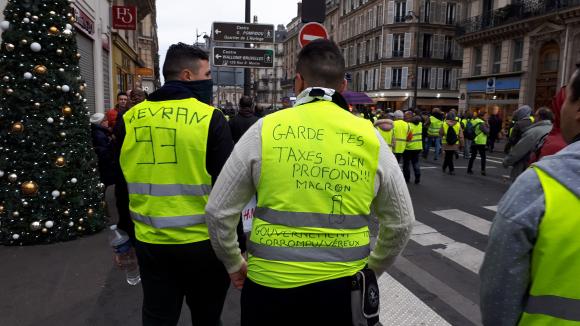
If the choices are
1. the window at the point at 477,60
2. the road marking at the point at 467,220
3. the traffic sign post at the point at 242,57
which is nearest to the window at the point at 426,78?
the window at the point at 477,60

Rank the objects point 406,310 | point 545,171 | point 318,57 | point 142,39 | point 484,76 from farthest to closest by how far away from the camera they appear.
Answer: point 142,39 → point 484,76 → point 406,310 → point 318,57 → point 545,171

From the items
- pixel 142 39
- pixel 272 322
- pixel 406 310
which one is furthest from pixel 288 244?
pixel 142 39

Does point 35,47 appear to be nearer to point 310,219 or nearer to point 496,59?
point 310,219

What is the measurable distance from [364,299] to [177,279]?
1.12m

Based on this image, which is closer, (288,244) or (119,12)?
(288,244)

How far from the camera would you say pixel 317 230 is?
1.65 m

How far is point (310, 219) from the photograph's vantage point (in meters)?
1.65

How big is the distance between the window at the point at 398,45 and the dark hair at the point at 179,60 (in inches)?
1773

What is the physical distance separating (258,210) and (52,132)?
14.6ft

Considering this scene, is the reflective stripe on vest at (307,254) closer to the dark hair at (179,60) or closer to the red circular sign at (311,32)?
the dark hair at (179,60)

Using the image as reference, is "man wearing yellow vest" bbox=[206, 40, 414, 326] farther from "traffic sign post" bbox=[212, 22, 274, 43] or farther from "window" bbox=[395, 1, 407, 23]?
"window" bbox=[395, 1, 407, 23]

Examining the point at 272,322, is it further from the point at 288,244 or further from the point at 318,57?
the point at 318,57

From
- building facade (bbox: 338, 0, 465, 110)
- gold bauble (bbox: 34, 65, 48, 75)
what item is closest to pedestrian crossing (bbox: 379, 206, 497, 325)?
gold bauble (bbox: 34, 65, 48, 75)

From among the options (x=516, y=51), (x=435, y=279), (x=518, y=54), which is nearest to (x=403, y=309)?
(x=435, y=279)
